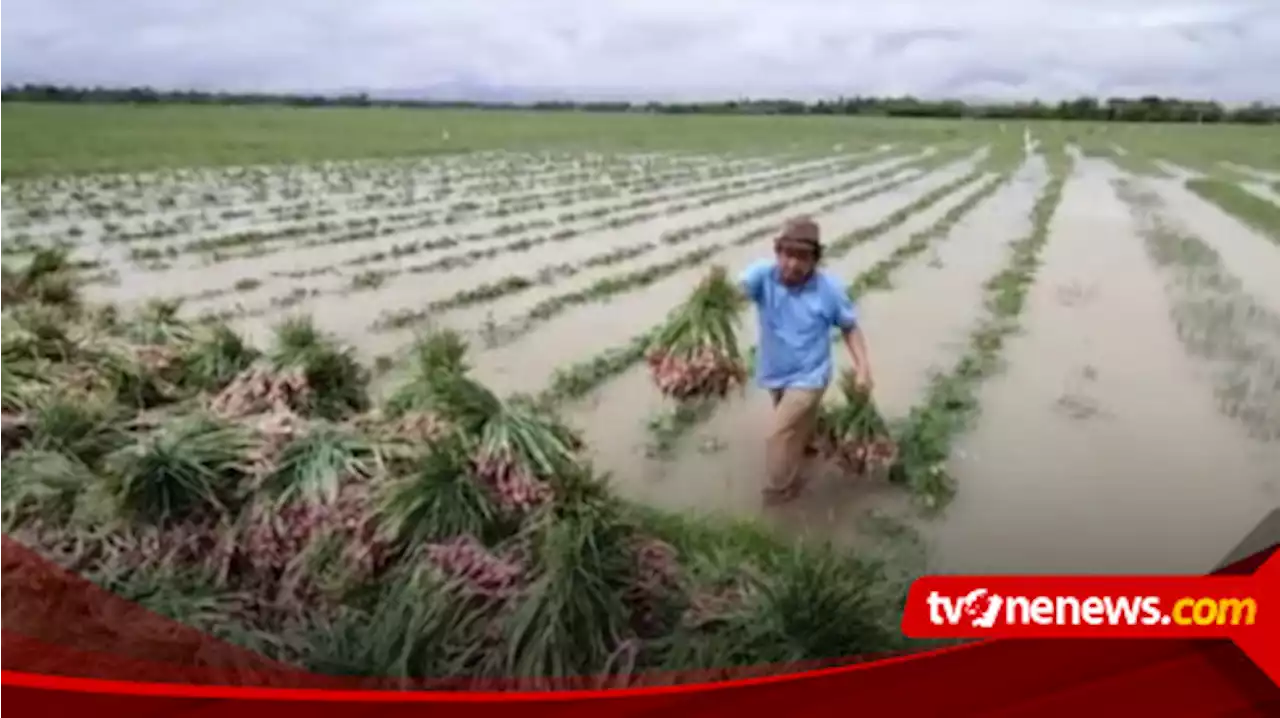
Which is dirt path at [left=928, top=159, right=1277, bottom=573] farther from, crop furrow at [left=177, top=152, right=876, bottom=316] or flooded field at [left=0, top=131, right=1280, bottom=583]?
crop furrow at [left=177, top=152, right=876, bottom=316]

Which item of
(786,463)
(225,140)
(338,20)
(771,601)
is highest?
(338,20)

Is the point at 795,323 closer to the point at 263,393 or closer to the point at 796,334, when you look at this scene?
the point at 796,334

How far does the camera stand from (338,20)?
2373mm

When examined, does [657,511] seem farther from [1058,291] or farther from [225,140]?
[225,140]

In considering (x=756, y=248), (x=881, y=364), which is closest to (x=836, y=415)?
(x=881, y=364)

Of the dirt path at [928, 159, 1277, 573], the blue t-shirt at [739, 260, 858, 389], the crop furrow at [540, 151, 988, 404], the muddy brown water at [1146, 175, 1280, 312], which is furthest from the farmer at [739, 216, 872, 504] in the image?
the muddy brown water at [1146, 175, 1280, 312]

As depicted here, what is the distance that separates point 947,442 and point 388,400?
0.77 metres

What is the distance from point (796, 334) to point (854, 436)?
0.55 ft

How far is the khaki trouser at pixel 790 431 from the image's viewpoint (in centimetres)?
236

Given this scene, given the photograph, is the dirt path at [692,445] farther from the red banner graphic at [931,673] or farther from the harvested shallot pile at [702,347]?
the red banner graphic at [931,673]

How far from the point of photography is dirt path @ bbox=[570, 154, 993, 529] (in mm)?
2375

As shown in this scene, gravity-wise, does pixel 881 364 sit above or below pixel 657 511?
above

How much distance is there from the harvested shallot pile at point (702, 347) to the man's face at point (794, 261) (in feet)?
0.23

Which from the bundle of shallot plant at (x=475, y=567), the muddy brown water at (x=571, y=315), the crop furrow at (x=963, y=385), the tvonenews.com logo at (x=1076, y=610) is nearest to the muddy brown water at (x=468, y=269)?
the muddy brown water at (x=571, y=315)
